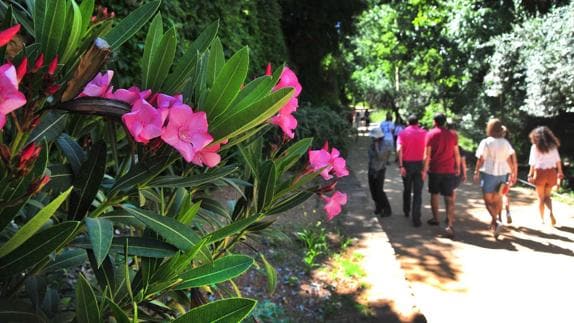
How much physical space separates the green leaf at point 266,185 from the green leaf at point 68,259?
1.70 ft

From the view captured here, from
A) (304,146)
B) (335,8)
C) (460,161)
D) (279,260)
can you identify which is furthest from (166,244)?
(335,8)

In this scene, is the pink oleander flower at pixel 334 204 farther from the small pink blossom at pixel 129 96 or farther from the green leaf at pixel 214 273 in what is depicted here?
the small pink blossom at pixel 129 96

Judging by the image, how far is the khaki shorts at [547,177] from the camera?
7.31 metres

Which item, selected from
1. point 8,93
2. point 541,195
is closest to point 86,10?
point 8,93

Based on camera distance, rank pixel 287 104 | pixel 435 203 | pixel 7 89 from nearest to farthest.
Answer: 1. pixel 7 89
2. pixel 287 104
3. pixel 435 203

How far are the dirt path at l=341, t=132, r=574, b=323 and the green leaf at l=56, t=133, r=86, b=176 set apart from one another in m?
3.11

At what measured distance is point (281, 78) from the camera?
1.32 m

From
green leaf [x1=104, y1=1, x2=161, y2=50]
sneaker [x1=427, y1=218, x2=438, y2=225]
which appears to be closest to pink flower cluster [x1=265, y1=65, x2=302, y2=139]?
green leaf [x1=104, y1=1, x2=161, y2=50]

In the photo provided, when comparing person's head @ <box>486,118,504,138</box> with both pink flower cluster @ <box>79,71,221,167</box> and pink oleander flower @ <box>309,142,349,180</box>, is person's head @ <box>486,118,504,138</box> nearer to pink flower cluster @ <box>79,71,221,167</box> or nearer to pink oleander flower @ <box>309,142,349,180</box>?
pink oleander flower @ <box>309,142,349,180</box>

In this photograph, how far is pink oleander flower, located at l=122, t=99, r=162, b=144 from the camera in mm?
909

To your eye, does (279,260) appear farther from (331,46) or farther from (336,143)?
(331,46)

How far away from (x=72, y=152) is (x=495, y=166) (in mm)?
6568

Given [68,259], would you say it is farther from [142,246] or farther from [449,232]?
[449,232]

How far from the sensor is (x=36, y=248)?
0.99 meters
